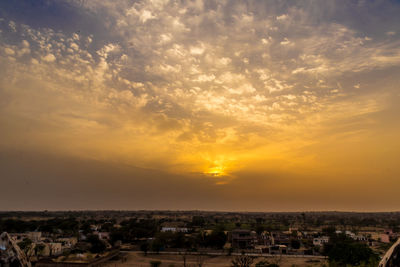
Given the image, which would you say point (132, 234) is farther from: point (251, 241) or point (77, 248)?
point (251, 241)

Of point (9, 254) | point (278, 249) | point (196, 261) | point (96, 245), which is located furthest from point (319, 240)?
point (9, 254)

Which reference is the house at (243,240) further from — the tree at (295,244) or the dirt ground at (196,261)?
the dirt ground at (196,261)

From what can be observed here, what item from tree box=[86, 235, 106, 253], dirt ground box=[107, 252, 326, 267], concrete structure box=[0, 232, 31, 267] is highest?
concrete structure box=[0, 232, 31, 267]

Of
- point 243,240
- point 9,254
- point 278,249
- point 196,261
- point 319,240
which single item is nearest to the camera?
point 9,254

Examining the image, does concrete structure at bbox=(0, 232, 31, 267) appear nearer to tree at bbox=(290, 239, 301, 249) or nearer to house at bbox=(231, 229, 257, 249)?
house at bbox=(231, 229, 257, 249)

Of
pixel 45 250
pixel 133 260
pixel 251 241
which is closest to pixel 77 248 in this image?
pixel 45 250

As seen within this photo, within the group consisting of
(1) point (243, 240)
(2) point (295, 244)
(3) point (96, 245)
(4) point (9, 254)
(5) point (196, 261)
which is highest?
(4) point (9, 254)

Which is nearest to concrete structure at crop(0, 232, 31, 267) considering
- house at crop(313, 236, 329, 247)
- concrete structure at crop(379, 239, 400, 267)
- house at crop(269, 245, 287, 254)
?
concrete structure at crop(379, 239, 400, 267)

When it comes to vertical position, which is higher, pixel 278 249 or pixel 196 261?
pixel 196 261

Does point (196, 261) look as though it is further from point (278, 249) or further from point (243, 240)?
point (243, 240)
